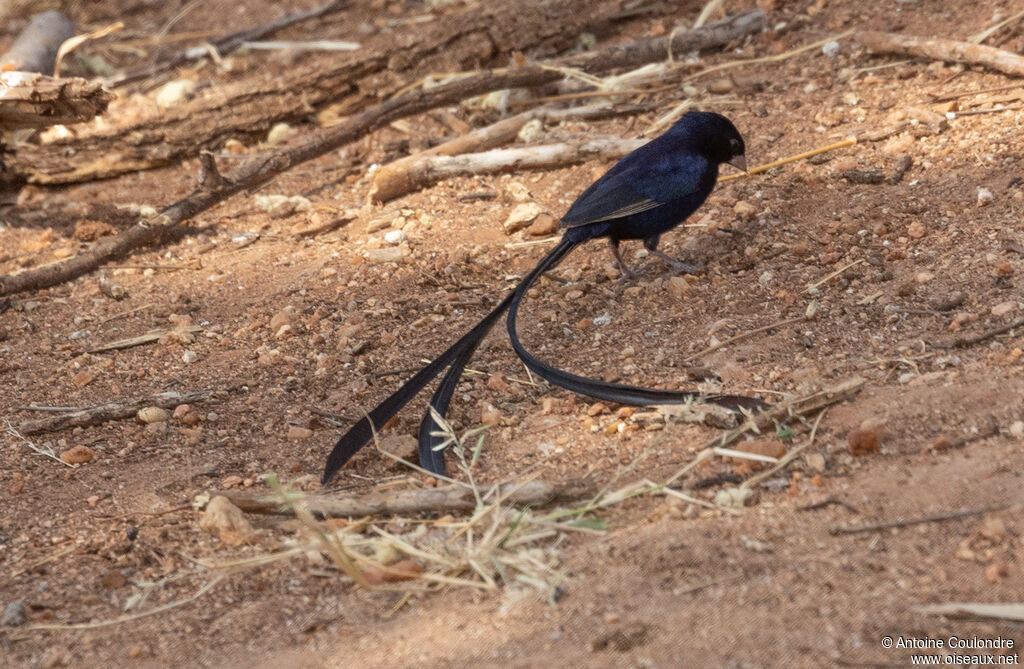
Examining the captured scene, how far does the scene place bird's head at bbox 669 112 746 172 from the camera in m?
4.61

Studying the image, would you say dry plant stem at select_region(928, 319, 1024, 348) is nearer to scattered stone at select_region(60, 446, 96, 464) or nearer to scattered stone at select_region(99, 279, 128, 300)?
scattered stone at select_region(60, 446, 96, 464)

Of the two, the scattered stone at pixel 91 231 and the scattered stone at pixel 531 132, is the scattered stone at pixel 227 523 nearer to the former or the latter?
the scattered stone at pixel 91 231

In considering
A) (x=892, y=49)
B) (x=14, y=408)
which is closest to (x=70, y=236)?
(x=14, y=408)

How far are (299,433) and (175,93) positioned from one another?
13.9 feet

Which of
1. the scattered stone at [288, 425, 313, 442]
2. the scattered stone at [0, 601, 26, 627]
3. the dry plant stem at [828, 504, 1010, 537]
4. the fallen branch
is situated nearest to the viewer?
the fallen branch

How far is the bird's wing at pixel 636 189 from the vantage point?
4359 millimetres

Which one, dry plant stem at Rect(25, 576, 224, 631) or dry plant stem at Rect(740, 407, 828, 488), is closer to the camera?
dry plant stem at Rect(25, 576, 224, 631)

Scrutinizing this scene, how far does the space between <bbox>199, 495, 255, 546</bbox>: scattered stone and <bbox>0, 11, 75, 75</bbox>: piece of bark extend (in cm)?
447

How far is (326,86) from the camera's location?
21.7ft

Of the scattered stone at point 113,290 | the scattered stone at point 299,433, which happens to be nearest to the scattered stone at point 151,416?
the scattered stone at point 299,433

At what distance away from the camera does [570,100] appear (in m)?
6.37

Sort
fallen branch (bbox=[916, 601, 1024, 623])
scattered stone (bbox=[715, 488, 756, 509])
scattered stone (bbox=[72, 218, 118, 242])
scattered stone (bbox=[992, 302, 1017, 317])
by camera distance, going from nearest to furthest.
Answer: fallen branch (bbox=[916, 601, 1024, 623]) → scattered stone (bbox=[715, 488, 756, 509]) → scattered stone (bbox=[992, 302, 1017, 317]) → scattered stone (bbox=[72, 218, 118, 242])

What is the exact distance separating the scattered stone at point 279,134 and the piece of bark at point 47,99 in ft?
3.71

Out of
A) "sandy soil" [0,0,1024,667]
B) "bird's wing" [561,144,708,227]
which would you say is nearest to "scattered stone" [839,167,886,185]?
"sandy soil" [0,0,1024,667]
